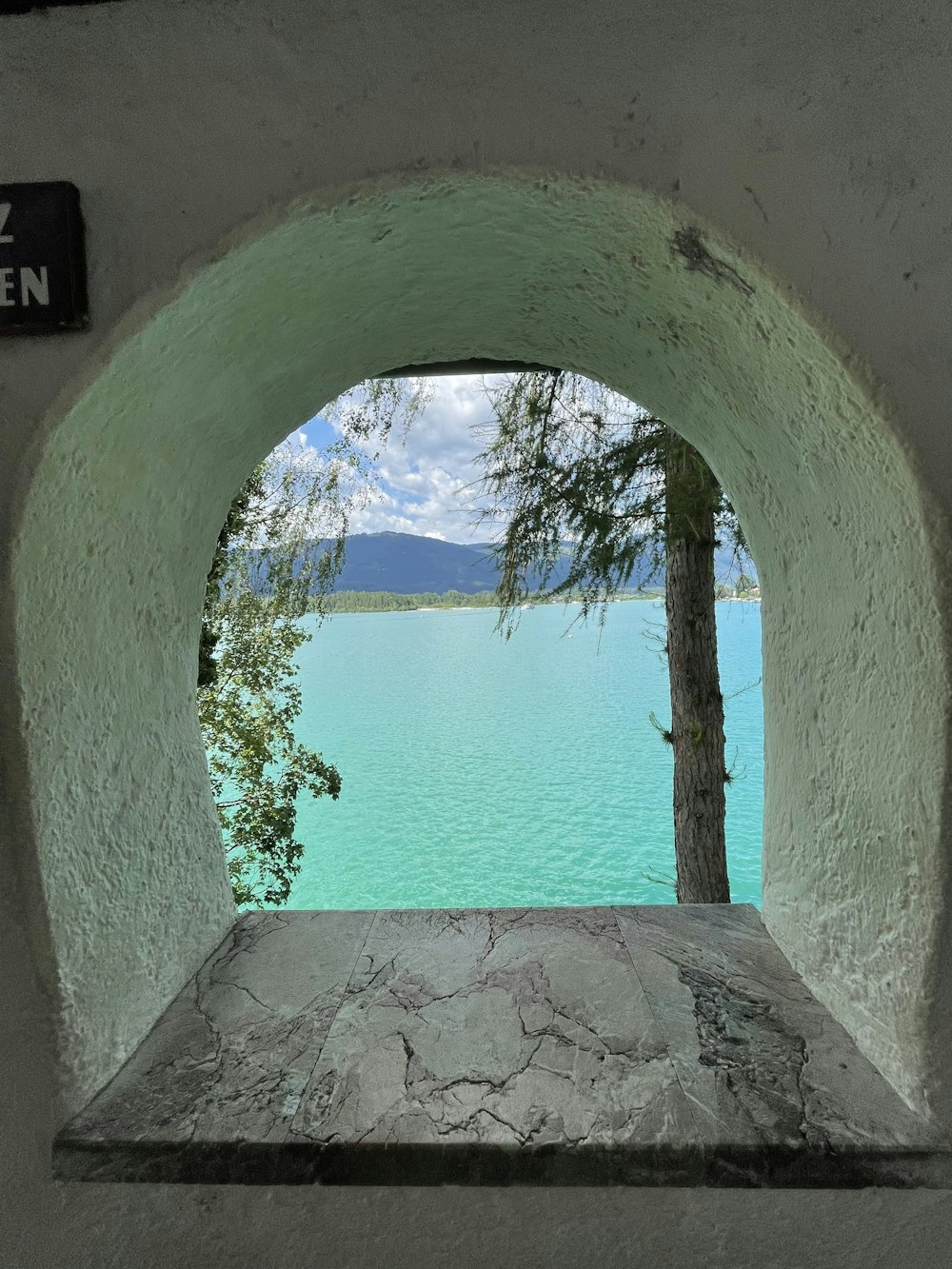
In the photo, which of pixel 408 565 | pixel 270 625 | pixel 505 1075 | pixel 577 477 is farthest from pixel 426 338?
pixel 408 565

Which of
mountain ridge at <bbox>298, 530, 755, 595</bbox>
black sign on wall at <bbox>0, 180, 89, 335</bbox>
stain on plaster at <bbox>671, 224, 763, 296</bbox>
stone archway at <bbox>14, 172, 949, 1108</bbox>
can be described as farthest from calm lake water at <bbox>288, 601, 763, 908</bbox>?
mountain ridge at <bbox>298, 530, 755, 595</bbox>

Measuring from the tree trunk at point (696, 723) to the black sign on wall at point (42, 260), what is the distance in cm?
421

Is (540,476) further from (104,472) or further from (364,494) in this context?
(104,472)

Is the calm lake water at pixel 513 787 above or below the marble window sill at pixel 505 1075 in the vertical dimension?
below

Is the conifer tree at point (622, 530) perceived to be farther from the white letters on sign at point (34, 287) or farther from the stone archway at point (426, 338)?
the white letters on sign at point (34, 287)

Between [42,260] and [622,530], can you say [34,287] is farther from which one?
[622,530]

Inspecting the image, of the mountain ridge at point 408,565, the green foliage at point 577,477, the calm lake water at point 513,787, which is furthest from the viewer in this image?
the mountain ridge at point 408,565

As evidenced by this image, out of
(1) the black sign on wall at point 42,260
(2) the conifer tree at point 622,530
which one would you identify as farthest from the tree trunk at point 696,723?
(1) the black sign on wall at point 42,260

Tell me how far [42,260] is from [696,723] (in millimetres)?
4625

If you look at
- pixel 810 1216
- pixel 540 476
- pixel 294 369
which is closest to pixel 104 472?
pixel 294 369

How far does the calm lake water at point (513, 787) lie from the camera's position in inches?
598

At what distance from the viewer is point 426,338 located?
189cm

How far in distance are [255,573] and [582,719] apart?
2410 centimetres

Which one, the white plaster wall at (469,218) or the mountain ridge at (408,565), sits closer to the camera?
the white plaster wall at (469,218)
